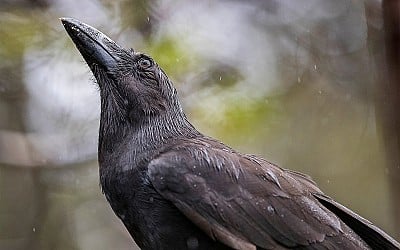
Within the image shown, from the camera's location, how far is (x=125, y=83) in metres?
2.06

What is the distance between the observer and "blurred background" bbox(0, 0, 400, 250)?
3031 millimetres

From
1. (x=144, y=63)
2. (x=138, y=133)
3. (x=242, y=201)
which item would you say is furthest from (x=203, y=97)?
(x=242, y=201)

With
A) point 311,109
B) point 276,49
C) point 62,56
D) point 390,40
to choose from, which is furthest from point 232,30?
point 390,40

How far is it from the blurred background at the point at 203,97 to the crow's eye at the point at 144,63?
0.77 meters

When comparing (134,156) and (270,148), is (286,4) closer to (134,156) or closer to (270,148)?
(270,148)

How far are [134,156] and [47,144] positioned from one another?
4.90 feet

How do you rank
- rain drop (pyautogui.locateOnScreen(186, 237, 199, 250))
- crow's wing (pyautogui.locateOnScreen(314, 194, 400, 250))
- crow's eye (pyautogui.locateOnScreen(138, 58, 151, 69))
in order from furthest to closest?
crow's eye (pyautogui.locateOnScreen(138, 58, 151, 69)) < crow's wing (pyautogui.locateOnScreen(314, 194, 400, 250)) < rain drop (pyautogui.locateOnScreen(186, 237, 199, 250))

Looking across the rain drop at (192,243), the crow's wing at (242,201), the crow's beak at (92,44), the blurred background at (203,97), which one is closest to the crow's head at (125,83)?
the crow's beak at (92,44)

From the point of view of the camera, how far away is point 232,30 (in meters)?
3.57

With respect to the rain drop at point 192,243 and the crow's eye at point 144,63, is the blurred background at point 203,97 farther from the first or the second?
the rain drop at point 192,243

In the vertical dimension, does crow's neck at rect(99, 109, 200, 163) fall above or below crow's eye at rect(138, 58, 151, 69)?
below

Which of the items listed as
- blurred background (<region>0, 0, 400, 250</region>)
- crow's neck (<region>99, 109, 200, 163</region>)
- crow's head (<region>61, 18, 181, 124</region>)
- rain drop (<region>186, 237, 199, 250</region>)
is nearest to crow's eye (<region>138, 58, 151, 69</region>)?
crow's head (<region>61, 18, 181, 124</region>)

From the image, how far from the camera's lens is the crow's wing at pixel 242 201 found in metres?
1.85

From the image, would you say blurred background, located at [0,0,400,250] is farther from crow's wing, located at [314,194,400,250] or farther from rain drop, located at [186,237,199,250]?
rain drop, located at [186,237,199,250]
